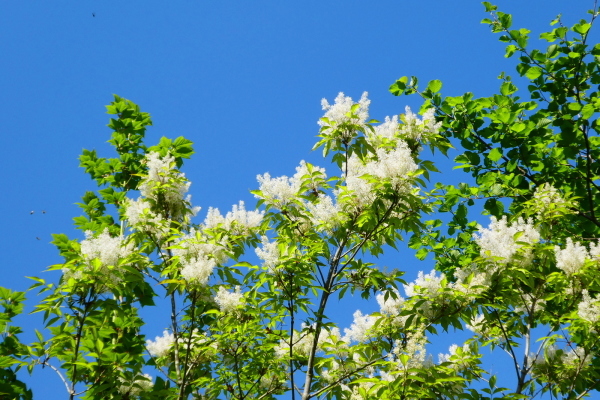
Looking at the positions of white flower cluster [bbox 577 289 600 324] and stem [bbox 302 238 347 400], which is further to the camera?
stem [bbox 302 238 347 400]

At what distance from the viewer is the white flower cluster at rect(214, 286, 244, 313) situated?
→ 4523 millimetres

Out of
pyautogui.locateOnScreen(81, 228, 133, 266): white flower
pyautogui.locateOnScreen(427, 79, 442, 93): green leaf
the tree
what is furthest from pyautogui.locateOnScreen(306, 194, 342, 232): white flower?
pyautogui.locateOnScreen(427, 79, 442, 93): green leaf

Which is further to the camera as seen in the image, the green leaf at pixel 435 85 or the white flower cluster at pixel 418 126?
the green leaf at pixel 435 85

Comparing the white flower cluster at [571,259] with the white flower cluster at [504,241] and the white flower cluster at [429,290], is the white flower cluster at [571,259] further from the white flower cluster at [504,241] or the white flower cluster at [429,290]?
the white flower cluster at [429,290]

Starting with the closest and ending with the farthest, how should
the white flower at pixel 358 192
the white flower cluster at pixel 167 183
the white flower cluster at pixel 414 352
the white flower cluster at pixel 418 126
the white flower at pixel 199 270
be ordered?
the white flower cluster at pixel 414 352
the white flower at pixel 199 270
the white flower at pixel 358 192
the white flower cluster at pixel 418 126
the white flower cluster at pixel 167 183

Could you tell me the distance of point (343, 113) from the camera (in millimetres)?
4895

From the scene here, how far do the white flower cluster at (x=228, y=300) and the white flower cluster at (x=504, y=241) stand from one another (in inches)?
73.0

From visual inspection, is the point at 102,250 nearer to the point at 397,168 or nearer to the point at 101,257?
the point at 101,257

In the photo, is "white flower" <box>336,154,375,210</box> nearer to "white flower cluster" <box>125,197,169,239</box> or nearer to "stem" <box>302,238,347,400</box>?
"stem" <box>302,238,347,400</box>

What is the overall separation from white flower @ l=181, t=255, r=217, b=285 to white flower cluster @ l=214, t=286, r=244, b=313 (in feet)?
0.80

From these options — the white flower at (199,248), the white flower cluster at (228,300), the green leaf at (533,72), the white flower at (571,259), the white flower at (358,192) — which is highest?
the green leaf at (533,72)

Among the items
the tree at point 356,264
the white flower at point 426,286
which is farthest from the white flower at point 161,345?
the white flower at point 426,286

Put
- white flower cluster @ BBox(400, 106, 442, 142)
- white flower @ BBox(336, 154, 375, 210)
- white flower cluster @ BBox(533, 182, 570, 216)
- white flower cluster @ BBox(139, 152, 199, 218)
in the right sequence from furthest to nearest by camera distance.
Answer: white flower cluster @ BBox(139, 152, 199, 218)
white flower cluster @ BBox(400, 106, 442, 142)
white flower cluster @ BBox(533, 182, 570, 216)
white flower @ BBox(336, 154, 375, 210)

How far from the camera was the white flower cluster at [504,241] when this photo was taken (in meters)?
4.16
